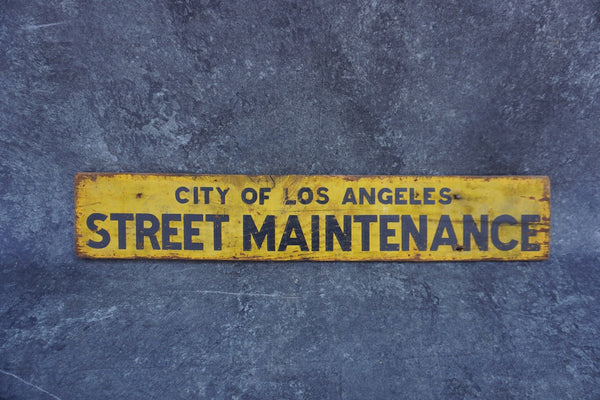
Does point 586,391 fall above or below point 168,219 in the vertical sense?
below

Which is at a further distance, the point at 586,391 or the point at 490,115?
the point at 490,115

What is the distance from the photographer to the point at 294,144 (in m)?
1.22

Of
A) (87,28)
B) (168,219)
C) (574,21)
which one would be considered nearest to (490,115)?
(574,21)

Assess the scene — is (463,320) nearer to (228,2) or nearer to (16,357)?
(228,2)

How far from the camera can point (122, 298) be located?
121cm

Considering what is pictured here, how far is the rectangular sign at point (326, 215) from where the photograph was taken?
122cm

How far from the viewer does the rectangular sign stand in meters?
1.22

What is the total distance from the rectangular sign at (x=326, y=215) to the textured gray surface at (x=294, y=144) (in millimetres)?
63

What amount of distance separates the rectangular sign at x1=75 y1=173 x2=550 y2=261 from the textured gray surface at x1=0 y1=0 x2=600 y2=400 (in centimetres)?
6

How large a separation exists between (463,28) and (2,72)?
1919 millimetres

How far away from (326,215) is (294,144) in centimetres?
33

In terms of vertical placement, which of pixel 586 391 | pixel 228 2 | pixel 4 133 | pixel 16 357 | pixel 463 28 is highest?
pixel 228 2

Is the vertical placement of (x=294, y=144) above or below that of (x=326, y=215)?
above

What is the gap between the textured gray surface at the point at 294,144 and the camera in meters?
1.16
